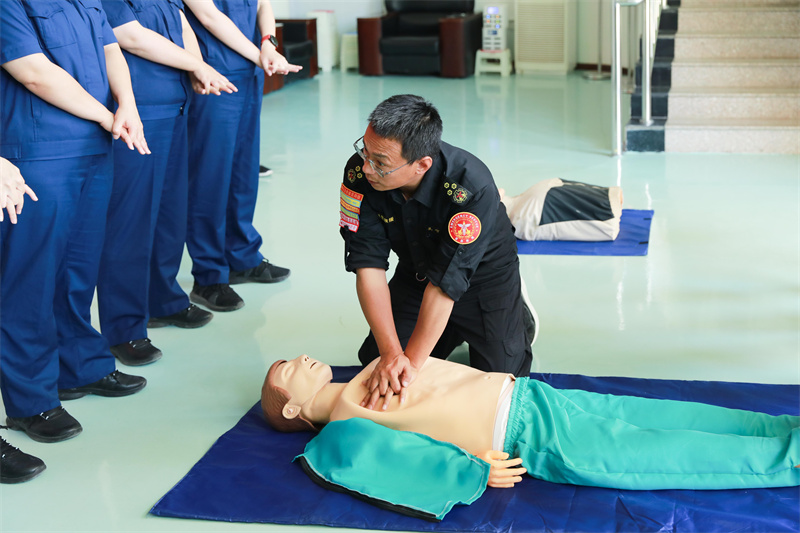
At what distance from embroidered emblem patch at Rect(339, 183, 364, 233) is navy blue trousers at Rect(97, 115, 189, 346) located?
807mm

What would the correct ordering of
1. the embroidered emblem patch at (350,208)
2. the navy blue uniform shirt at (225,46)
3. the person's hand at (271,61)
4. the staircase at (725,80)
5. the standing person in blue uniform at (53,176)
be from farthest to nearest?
the staircase at (725,80)
the person's hand at (271,61)
the navy blue uniform shirt at (225,46)
the embroidered emblem patch at (350,208)
the standing person in blue uniform at (53,176)

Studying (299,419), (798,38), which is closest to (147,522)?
(299,419)

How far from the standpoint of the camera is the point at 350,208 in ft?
7.84

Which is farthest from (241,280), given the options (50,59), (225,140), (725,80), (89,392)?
(725,80)

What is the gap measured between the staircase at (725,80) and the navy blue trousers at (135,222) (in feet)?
12.5

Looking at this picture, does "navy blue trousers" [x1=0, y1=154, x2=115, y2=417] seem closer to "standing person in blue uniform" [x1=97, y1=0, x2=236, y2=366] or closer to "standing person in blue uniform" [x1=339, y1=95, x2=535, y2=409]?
"standing person in blue uniform" [x1=97, y1=0, x2=236, y2=366]

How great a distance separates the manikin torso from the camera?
210 cm

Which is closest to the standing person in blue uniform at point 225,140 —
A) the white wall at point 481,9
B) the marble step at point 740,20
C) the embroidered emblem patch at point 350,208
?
the embroidered emblem patch at point 350,208

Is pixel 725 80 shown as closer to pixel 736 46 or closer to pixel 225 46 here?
pixel 736 46

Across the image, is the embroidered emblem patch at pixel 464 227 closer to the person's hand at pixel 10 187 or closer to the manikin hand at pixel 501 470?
the manikin hand at pixel 501 470

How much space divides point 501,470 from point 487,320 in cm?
61

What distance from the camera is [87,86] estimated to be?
2.39 meters

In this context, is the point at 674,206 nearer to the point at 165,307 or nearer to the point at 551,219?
the point at 551,219

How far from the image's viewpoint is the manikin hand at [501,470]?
6.75 ft
